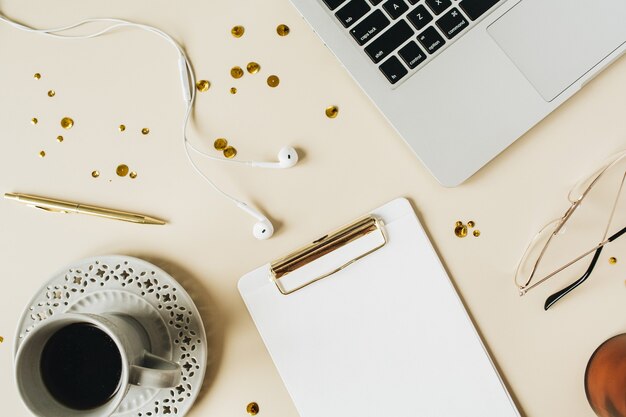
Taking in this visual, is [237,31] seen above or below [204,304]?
above

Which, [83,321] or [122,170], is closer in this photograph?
[83,321]

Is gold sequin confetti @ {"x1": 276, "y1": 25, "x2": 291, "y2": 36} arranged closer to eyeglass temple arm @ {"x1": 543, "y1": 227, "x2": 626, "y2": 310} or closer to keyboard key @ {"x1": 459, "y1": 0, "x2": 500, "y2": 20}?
keyboard key @ {"x1": 459, "y1": 0, "x2": 500, "y2": 20}

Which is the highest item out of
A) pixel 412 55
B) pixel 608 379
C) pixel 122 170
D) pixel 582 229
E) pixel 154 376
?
pixel 122 170

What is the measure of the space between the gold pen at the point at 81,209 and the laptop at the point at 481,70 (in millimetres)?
266

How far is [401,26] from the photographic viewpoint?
523mm

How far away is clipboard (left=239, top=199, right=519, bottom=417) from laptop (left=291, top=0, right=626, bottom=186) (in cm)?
8

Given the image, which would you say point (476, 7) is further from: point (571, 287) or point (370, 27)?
point (571, 287)

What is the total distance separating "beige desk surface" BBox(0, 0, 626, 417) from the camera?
22.5 inches

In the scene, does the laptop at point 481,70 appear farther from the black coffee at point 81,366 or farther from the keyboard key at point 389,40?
the black coffee at point 81,366

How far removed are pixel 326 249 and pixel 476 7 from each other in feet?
0.93

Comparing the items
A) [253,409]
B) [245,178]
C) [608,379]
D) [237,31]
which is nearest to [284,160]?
[245,178]

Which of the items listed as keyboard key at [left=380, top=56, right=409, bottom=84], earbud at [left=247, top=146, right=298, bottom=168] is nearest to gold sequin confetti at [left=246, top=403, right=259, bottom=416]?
earbud at [left=247, top=146, right=298, bottom=168]

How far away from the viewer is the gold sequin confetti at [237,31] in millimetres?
584

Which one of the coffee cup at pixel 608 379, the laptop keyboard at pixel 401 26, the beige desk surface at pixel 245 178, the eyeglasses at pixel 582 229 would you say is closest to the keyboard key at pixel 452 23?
the laptop keyboard at pixel 401 26
